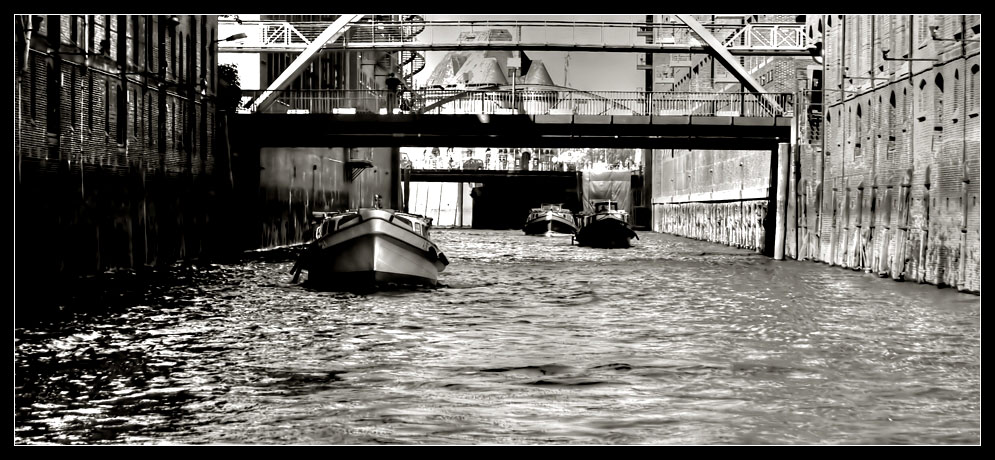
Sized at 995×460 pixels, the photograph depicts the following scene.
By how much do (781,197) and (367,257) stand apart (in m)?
24.8

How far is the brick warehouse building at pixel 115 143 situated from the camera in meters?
31.1

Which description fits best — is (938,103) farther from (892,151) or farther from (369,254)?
(369,254)

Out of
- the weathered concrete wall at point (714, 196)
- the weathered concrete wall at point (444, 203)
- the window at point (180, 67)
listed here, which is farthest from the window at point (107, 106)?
the weathered concrete wall at point (444, 203)

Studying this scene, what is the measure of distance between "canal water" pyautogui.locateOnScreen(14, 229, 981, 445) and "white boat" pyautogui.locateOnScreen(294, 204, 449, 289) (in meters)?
1.26

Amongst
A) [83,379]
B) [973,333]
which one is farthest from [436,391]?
[973,333]

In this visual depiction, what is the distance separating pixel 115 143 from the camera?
3825 cm

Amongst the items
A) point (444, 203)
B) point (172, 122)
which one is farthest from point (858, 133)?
point (444, 203)

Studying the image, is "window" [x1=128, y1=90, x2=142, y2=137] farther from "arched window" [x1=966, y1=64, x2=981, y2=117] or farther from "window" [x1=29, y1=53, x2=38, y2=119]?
"arched window" [x1=966, y1=64, x2=981, y2=117]

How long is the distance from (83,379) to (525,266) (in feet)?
105

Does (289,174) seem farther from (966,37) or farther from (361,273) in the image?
(966,37)

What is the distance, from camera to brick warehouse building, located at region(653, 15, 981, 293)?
99.8ft

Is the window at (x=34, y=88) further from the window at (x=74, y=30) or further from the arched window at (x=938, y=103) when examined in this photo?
the arched window at (x=938, y=103)

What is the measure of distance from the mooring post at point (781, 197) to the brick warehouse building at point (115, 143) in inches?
907

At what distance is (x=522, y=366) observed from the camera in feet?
57.8
